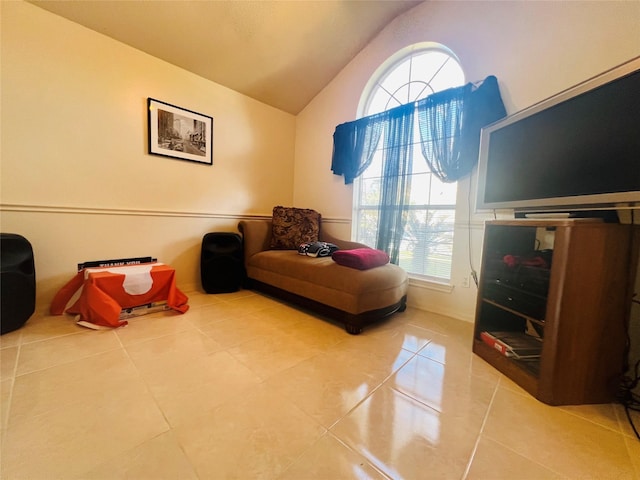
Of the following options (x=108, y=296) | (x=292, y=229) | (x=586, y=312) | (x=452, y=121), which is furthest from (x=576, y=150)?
(x=108, y=296)

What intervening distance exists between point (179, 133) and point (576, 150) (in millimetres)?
3060

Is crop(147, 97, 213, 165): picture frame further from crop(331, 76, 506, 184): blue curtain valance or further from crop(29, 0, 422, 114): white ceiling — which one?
crop(331, 76, 506, 184): blue curtain valance

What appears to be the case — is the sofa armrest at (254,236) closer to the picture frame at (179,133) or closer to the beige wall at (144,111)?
the beige wall at (144,111)

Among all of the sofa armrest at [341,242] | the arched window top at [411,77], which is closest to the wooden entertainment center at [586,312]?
the sofa armrest at [341,242]

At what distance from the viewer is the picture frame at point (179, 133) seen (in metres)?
2.33

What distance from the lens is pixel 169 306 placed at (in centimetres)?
208

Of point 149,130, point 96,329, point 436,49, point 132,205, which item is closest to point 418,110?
point 436,49

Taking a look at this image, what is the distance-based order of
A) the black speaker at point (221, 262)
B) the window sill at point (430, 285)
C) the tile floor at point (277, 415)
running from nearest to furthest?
the tile floor at point (277, 415), the window sill at point (430, 285), the black speaker at point (221, 262)

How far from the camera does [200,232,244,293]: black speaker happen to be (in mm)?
2537

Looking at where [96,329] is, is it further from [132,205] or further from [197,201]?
[197,201]

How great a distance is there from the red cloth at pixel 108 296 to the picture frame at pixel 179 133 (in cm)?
119

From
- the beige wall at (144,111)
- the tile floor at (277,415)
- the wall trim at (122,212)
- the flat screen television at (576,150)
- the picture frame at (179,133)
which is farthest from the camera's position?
the picture frame at (179,133)

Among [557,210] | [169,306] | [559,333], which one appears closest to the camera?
[559,333]

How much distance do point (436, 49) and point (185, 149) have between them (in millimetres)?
2673
